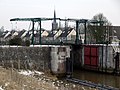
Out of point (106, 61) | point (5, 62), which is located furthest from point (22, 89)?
point (106, 61)

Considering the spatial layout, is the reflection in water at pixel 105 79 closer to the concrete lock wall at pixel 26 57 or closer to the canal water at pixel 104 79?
the canal water at pixel 104 79

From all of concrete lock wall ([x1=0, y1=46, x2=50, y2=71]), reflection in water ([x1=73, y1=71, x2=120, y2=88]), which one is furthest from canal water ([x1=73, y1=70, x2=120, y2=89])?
concrete lock wall ([x1=0, y1=46, x2=50, y2=71])

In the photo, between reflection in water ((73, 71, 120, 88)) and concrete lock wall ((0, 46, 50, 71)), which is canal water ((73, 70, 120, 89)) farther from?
concrete lock wall ((0, 46, 50, 71))

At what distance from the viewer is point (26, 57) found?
33.2 m

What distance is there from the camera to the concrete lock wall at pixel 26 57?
32156mm

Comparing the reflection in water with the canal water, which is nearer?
the reflection in water

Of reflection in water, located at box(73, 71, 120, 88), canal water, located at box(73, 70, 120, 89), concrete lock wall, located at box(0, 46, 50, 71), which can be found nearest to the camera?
reflection in water, located at box(73, 71, 120, 88)

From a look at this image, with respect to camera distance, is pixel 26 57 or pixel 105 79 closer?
pixel 105 79

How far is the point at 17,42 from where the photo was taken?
43.2m

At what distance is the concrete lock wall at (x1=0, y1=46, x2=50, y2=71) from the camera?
32156 millimetres

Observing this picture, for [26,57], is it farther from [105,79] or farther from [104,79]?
[105,79]

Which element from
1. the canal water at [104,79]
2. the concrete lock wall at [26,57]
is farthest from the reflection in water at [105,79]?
the concrete lock wall at [26,57]

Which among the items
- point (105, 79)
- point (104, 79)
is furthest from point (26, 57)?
point (105, 79)

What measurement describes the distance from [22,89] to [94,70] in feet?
88.2
